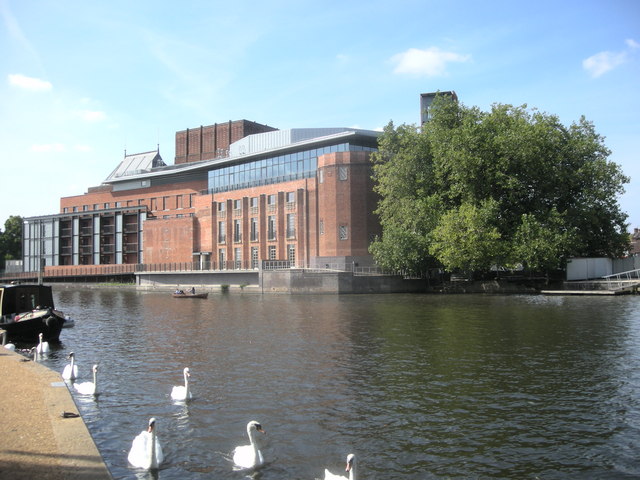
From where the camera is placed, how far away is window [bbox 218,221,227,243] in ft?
280

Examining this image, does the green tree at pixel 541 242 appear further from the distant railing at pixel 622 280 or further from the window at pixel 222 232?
the window at pixel 222 232

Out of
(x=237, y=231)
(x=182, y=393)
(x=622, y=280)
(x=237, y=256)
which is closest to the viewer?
(x=182, y=393)

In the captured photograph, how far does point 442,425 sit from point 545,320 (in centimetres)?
2116

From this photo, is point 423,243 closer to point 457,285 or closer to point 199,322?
point 457,285

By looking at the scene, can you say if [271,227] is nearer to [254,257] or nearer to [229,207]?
[254,257]

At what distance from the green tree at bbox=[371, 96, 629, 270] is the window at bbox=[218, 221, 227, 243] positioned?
30906mm

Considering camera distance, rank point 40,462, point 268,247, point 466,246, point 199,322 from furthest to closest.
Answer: point 268,247 → point 466,246 → point 199,322 → point 40,462

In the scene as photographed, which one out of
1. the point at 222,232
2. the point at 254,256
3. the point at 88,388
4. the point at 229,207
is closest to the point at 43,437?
the point at 88,388

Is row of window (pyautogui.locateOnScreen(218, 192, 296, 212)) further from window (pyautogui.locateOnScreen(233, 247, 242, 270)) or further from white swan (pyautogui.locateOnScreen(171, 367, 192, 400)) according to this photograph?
white swan (pyautogui.locateOnScreen(171, 367, 192, 400))

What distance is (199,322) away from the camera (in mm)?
34969

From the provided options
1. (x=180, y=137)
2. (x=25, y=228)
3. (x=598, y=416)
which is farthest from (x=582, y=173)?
(x=25, y=228)

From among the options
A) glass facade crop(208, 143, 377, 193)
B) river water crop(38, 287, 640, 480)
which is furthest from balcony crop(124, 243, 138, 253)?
river water crop(38, 287, 640, 480)

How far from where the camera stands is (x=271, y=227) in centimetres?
7931

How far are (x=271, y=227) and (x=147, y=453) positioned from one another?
227 feet
